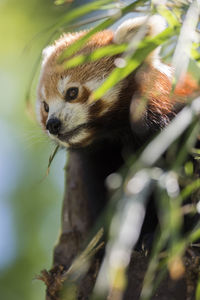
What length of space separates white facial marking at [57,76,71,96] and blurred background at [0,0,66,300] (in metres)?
2.80

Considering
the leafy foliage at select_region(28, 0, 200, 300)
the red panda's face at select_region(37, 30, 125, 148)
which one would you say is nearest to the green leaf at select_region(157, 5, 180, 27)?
the leafy foliage at select_region(28, 0, 200, 300)

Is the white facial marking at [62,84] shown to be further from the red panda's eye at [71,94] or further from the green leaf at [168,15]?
the green leaf at [168,15]

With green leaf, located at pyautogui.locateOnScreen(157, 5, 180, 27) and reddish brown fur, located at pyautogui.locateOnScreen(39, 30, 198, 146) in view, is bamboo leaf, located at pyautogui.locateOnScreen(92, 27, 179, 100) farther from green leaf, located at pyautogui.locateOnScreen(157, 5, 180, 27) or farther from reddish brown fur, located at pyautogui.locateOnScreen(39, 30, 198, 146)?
reddish brown fur, located at pyautogui.locateOnScreen(39, 30, 198, 146)

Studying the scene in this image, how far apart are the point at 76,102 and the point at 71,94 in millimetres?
80

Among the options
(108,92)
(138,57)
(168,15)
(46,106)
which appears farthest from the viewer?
(46,106)

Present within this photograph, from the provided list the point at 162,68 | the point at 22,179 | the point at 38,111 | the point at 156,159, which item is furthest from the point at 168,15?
the point at 22,179

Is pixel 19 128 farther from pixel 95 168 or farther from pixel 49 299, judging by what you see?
pixel 49 299

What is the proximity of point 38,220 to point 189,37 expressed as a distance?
17.5 feet

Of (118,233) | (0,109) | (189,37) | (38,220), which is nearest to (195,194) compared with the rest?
(118,233)

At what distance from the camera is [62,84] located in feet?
11.1

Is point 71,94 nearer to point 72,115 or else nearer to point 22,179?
point 72,115

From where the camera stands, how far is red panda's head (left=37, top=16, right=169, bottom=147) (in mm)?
3250

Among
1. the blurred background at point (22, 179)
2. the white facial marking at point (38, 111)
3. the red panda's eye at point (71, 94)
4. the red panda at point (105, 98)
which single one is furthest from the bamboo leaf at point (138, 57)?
the blurred background at point (22, 179)

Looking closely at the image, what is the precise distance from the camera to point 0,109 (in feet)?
27.0
